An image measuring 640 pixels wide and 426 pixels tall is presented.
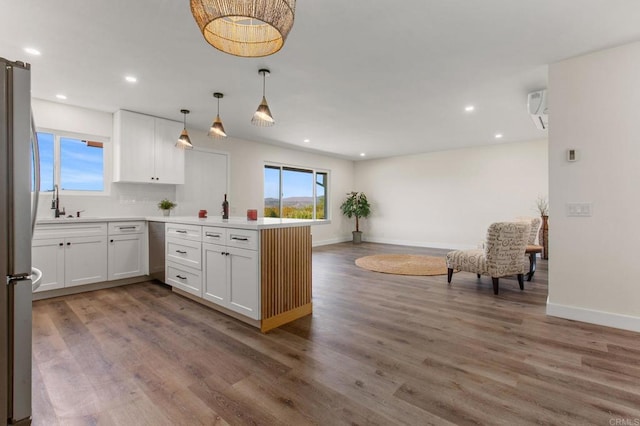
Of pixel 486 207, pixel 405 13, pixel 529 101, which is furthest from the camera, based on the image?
pixel 486 207

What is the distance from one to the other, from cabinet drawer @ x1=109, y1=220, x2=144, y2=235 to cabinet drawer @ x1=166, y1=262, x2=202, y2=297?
898mm

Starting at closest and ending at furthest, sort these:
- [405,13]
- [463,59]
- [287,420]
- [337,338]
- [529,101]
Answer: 1. [287,420]
2. [405,13]
3. [337,338]
4. [463,59]
5. [529,101]

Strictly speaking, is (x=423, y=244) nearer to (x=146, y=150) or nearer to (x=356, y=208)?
(x=356, y=208)

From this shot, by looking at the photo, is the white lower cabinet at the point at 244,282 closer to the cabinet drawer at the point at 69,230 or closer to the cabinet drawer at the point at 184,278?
the cabinet drawer at the point at 184,278

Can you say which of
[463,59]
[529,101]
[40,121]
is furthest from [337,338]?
[40,121]

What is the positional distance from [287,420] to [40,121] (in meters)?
4.80

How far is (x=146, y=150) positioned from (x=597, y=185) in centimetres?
554

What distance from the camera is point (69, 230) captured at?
364cm

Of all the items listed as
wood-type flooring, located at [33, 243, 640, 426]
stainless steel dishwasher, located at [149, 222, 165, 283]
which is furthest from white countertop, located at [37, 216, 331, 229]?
wood-type flooring, located at [33, 243, 640, 426]

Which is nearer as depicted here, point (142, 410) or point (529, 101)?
point (142, 410)

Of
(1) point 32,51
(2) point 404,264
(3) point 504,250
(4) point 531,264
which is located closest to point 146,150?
(1) point 32,51

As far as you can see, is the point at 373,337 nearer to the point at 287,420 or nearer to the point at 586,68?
the point at 287,420

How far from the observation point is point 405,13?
7.08ft

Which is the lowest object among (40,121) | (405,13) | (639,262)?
(639,262)
